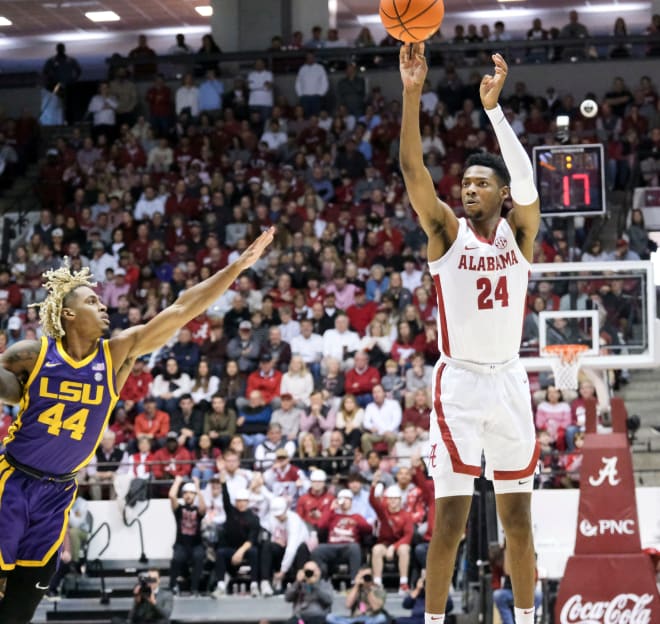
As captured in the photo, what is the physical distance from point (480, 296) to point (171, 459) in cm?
979

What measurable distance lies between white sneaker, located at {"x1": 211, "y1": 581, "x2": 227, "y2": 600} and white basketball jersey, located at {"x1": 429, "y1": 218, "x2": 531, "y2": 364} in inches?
331

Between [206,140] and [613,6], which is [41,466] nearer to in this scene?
[206,140]

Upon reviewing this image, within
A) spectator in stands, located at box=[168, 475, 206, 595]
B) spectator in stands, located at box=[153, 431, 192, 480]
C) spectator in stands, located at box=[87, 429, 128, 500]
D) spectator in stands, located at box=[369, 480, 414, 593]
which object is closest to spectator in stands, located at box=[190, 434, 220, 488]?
spectator in stands, located at box=[153, 431, 192, 480]

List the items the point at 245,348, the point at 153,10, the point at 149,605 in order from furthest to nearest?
the point at 153,10 → the point at 245,348 → the point at 149,605

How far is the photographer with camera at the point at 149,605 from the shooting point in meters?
13.6

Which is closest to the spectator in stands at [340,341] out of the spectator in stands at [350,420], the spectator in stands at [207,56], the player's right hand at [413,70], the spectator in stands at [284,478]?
the spectator in stands at [350,420]

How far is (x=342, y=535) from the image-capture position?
554 inches

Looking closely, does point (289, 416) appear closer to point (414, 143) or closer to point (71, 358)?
point (71, 358)

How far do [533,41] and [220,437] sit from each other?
10440mm

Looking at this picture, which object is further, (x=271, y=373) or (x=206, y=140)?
(x=206, y=140)

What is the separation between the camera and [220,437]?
15938mm

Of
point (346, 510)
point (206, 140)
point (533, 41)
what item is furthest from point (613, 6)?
point (346, 510)

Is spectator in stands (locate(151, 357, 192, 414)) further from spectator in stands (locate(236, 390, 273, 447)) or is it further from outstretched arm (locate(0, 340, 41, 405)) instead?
outstretched arm (locate(0, 340, 41, 405))

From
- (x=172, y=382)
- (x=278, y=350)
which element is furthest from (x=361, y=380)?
(x=172, y=382)
